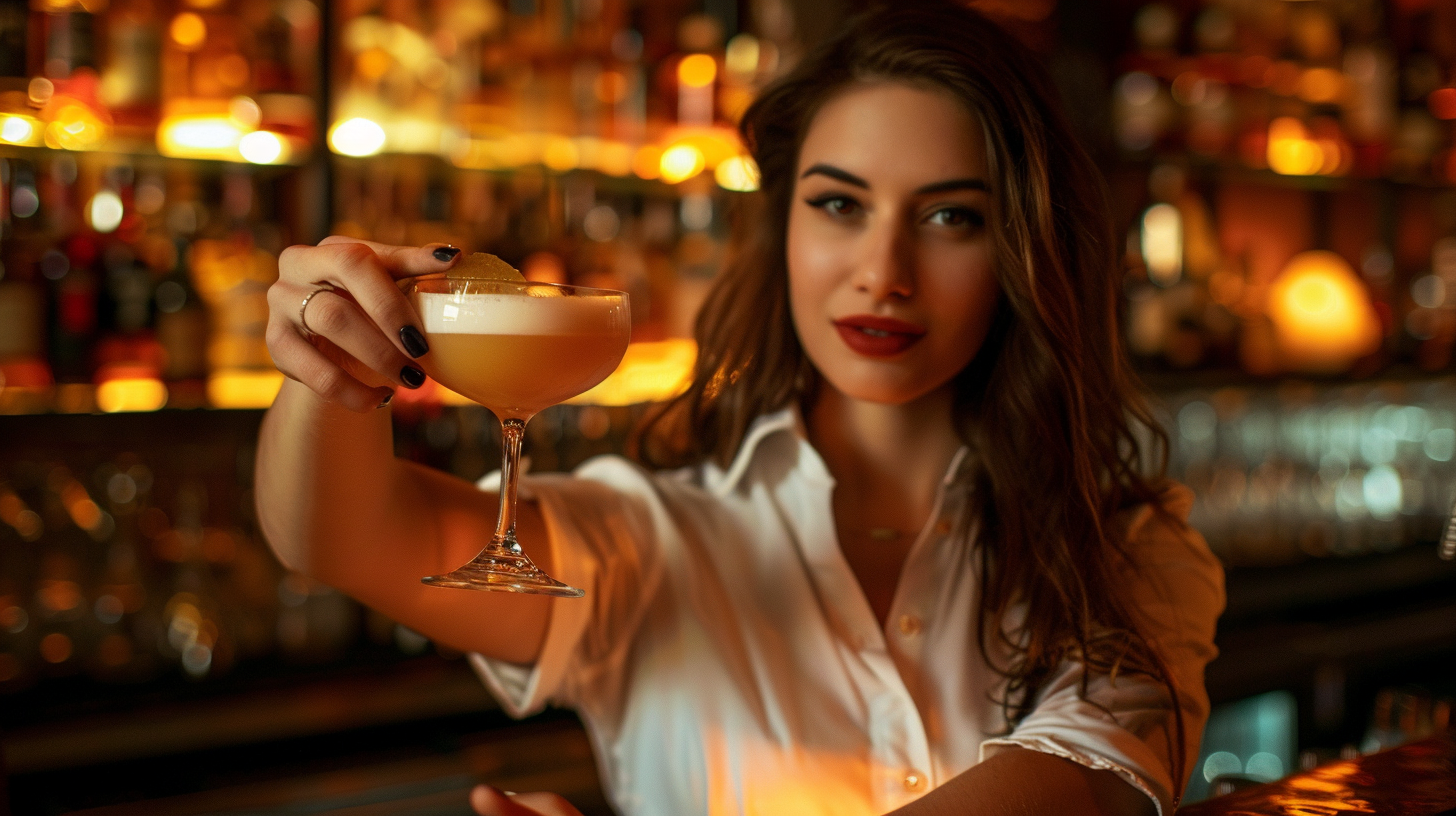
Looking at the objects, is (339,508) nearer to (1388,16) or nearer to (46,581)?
(46,581)

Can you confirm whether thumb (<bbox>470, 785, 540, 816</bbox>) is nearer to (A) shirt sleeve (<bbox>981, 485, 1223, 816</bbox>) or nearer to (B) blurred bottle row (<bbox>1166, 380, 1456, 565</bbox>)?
(A) shirt sleeve (<bbox>981, 485, 1223, 816</bbox>)

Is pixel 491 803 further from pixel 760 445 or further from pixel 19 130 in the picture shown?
pixel 19 130

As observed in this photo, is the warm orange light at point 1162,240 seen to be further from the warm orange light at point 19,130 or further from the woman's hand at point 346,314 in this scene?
the woman's hand at point 346,314

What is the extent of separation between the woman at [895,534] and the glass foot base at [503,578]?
0.17 metres

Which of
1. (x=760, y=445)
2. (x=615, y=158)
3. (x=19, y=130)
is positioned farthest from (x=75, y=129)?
(x=760, y=445)

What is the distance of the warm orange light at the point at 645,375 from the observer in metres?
2.72

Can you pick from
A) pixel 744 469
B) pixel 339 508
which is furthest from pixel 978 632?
pixel 339 508

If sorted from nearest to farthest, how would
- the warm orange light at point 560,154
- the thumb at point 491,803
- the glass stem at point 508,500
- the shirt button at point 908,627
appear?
the thumb at point 491,803, the glass stem at point 508,500, the shirt button at point 908,627, the warm orange light at point 560,154

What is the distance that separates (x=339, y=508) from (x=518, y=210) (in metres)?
1.75

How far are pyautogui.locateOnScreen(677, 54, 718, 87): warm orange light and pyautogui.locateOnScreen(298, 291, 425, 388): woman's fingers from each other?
2119 millimetres

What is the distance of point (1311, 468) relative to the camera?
12.5 ft

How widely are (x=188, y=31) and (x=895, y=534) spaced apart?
1.68 metres

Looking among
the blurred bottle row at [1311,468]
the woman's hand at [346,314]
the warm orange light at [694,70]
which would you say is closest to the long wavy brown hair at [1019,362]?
the woman's hand at [346,314]

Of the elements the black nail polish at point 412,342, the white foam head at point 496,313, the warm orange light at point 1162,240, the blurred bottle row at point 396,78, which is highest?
the blurred bottle row at point 396,78
